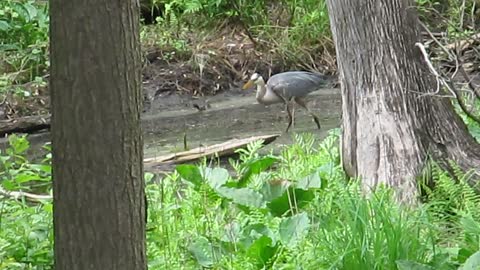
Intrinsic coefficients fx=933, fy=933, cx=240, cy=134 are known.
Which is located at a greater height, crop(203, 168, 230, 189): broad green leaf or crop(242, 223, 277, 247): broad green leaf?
crop(242, 223, 277, 247): broad green leaf

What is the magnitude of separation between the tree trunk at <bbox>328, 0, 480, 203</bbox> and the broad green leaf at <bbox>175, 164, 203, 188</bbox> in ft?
2.72

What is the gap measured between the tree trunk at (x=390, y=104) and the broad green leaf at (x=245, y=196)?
2.10 feet

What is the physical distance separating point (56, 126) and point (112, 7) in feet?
1.10

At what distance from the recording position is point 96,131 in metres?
2.35

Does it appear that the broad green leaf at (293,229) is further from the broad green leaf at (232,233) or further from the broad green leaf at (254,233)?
the broad green leaf at (232,233)

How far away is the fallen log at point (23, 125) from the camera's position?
28.3 feet

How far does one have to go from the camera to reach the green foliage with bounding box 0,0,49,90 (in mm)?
10148

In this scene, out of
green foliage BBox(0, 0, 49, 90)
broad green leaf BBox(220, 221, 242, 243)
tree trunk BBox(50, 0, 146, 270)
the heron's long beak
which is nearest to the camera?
tree trunk BBox(50, 0, 146, 270)

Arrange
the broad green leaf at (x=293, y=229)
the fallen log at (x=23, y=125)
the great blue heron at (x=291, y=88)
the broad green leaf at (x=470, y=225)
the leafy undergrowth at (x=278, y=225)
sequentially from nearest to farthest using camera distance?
the leafy undergrowth at (x=278, y=225) < the broad green leaf at (x=470, y=225) < the broad green leaf at (x=293, y=229) < the fallen log at (x=23, y=125) < the great blue heron at (x=291, y=88)

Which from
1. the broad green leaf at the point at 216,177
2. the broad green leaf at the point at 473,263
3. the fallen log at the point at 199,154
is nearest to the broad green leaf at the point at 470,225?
the broad green leaf at the point at 473,263

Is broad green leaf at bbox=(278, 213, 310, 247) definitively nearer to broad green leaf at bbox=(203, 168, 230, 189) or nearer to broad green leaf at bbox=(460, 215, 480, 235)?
broad green leaf at bbox=(460, 215, 480, 235)

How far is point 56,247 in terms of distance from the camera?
247 cm

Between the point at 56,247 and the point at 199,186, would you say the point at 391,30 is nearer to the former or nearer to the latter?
the point at 199,186

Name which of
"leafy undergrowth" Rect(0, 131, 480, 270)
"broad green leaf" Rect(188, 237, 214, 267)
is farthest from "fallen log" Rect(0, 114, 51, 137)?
"broad green leaf" Rect(188, 237, 214, 267)
